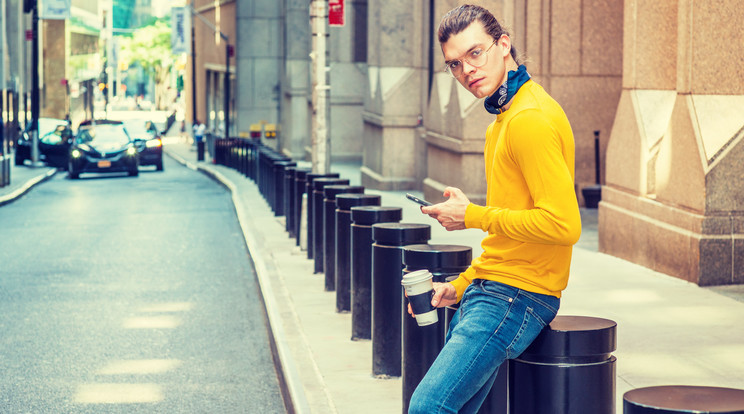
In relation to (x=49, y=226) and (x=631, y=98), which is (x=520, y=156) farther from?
(x=49, y=226)

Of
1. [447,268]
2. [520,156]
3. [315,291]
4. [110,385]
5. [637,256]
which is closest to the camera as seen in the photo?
[520,156]

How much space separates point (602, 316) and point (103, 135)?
Result: 27948 millimetres

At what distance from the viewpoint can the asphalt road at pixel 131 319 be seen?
748 centimetres

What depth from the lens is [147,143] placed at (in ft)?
124

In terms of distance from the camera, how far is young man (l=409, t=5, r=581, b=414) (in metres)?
3.64

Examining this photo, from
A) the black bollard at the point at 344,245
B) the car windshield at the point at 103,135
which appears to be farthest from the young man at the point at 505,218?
the car windshield at the point at 103,135

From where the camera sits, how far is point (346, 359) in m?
7.89

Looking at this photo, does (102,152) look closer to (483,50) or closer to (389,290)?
(389,290)

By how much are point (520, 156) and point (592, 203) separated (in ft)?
48.9

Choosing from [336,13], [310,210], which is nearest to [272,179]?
[336,13]

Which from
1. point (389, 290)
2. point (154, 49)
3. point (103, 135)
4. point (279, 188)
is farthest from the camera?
point (154, 49)

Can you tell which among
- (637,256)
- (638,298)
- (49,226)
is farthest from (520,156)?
(49,226)

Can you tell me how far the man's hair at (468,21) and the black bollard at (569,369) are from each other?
1.01 m

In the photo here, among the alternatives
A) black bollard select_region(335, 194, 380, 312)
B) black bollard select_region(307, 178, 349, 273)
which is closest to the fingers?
black bollard select_region(335, 194, 380, 312)
